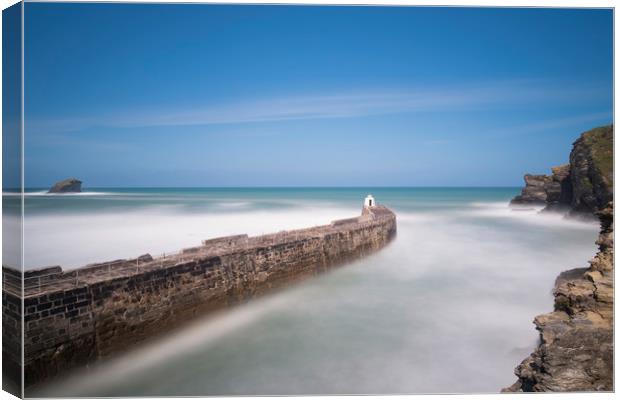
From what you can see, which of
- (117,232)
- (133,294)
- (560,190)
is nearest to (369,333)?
(133,294)

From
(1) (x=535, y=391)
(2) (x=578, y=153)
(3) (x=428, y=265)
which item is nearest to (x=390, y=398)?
(1) (x=535, y=391)

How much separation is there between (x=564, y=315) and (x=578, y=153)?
10.8 metres

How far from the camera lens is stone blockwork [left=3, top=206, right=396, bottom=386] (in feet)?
14.3

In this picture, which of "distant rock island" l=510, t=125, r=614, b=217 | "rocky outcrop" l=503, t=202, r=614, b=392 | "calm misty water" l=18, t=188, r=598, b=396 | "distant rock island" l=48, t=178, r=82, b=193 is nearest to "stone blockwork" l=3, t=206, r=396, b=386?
"calm misty water" l=18, t=188, r=598, b=396

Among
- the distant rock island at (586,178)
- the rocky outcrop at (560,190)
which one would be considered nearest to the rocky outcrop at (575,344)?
the distant rock island at (586,178)

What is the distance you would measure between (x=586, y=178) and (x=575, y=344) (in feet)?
38.6

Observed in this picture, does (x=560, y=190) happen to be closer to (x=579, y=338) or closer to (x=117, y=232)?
(x=579, y=338)

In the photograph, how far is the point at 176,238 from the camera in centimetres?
1405

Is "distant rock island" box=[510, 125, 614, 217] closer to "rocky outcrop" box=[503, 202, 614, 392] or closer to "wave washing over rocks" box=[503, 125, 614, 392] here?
"wave washing over rocks" box=[503, 125, 614, 392]

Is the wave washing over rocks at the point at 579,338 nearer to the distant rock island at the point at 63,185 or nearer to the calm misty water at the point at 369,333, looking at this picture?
the calm misty water at the point at 369,333

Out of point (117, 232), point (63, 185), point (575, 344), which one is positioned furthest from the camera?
point (117, 232)

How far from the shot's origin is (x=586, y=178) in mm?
13172

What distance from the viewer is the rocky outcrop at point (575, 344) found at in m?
3.64

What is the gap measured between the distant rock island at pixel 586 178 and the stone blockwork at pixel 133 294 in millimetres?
5867
